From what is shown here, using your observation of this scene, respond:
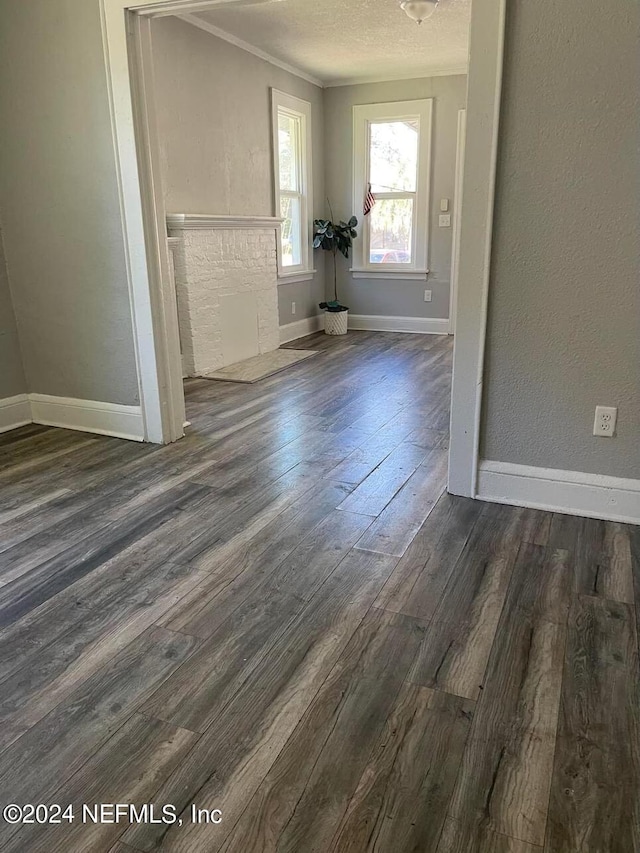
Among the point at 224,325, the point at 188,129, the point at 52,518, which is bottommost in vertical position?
the point at 52,518

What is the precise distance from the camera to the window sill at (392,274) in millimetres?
6633

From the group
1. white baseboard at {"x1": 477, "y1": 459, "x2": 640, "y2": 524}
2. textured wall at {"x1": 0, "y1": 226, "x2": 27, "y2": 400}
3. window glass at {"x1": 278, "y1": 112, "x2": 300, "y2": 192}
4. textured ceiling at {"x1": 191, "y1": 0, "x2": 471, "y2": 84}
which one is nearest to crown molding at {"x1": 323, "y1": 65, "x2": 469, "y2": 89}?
textured ceiling at {"x1": 191, "y1": 0, "x2": 471, "y2": 84}

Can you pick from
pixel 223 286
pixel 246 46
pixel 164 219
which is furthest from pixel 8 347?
pixel 246 46

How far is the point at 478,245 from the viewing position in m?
2.33

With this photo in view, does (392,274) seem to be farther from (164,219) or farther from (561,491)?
(561,491)

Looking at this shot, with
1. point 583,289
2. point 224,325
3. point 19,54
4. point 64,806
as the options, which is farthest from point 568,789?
point 224,325

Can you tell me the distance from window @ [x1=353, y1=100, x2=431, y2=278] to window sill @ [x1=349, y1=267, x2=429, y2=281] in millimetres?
11

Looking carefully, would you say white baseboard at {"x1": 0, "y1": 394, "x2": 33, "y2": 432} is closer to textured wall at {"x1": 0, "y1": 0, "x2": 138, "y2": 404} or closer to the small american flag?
textured wall at {"x1": 0, "y1": 0, "x2": 138, "y2": 404}

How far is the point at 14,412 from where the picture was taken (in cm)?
370

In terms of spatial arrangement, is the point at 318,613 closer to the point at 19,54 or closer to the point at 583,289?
the point at 583,289

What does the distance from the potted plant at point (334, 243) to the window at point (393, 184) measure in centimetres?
16

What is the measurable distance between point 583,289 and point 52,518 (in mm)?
2219

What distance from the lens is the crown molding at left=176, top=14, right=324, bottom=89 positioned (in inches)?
179

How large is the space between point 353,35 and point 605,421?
4.07 m
